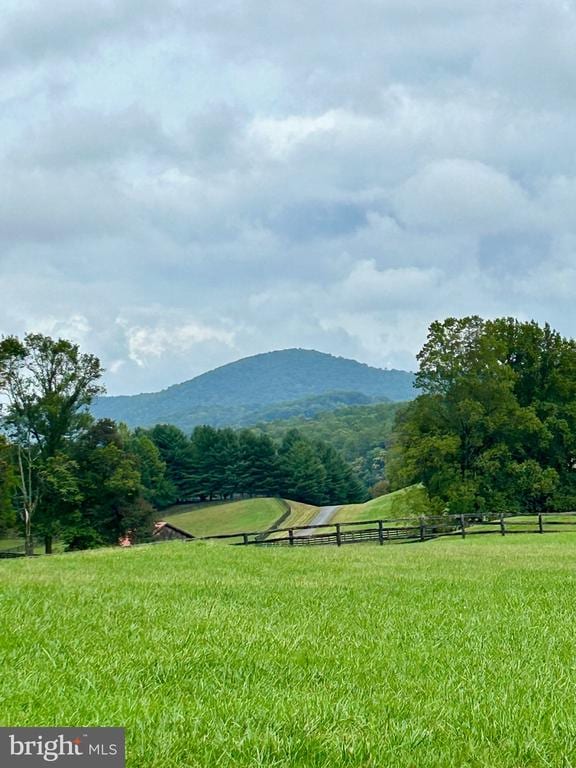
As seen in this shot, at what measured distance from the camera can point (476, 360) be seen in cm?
4850

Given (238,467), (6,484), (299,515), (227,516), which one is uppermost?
(6,484)

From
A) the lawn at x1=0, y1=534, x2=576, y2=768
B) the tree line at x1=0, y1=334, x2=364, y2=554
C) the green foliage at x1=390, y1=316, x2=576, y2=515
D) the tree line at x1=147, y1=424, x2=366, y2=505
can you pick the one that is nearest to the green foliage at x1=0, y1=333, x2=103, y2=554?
the tree line at x1=0, y1=334, x2=364, y2=554

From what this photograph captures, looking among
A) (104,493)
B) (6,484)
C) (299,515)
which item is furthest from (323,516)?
(6,484)

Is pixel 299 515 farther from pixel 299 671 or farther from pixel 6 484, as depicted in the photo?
pixel 299 671

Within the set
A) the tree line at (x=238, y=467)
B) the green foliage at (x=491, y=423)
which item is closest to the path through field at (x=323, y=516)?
the tree line at (x=238, y=467)

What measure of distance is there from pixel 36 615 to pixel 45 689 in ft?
11.3

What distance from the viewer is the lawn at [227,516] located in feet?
304

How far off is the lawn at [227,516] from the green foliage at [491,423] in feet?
149

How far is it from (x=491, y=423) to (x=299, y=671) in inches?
1690

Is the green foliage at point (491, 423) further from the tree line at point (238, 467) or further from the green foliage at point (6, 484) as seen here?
the tree line at point (238, 467)

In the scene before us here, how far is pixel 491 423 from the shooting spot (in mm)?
46906

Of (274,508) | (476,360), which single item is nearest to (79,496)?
(476,360)

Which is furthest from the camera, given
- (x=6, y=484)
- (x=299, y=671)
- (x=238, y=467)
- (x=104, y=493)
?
(x=238, y=467)

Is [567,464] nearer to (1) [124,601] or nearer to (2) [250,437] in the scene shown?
(1) [124,601]
